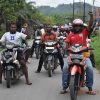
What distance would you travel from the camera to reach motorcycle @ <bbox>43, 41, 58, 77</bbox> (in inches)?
512

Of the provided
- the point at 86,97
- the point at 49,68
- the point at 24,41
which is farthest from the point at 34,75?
the point at 86,97

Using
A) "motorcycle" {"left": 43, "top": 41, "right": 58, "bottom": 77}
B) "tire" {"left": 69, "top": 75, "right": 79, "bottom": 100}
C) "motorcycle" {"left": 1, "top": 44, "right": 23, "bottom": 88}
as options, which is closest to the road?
"motorcycle" {"left": 1, "top": 44, "right": 23, "bottom": 88}

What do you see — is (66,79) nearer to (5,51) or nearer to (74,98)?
(74,98)

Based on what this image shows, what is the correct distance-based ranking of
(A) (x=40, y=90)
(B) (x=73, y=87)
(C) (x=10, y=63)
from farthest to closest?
(C) (x=10, y=63) → (A) (x=40, y=90) → (B) (x=73, y=87)

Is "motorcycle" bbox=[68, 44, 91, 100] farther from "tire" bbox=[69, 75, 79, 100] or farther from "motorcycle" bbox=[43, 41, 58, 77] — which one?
"motorcycle" bbox=[43, 41, 58, 77]

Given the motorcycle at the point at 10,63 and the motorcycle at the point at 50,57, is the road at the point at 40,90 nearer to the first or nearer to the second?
the motorcycle at the point at 10,63

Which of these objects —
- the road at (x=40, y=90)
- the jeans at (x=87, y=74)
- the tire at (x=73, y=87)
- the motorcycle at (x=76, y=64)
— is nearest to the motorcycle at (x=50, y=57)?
the road at (x=40, y=90)

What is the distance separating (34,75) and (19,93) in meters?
3.41

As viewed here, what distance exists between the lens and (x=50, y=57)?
43.1 ft

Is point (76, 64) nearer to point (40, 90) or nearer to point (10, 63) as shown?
point (40, 90)

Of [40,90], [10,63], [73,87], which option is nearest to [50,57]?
[10,63]

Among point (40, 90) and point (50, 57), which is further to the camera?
point (50, 57)

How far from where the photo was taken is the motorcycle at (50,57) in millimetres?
13011

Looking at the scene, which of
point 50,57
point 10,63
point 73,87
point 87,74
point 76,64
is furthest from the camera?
point 50,57
